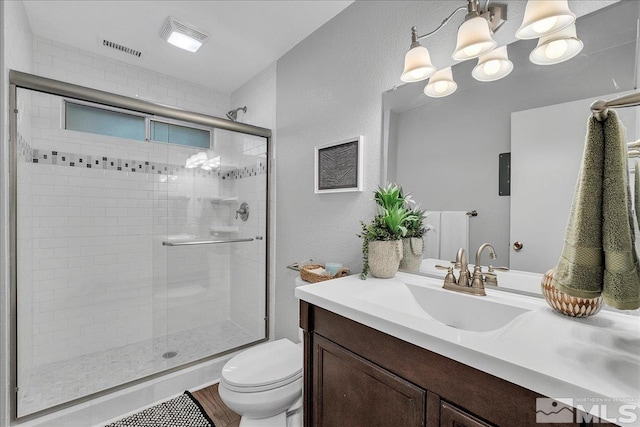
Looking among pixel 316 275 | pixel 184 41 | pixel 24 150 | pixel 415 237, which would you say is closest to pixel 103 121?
pixel 24 150

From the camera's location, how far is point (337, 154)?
1.73m

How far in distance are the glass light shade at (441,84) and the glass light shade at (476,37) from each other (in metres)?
0.18

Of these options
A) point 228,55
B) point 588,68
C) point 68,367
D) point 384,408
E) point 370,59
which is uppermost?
point 228,55

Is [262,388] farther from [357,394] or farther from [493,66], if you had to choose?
[493,66]

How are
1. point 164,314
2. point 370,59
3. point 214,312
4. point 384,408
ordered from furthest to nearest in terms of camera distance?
1. point 214,312
2. point 164,314
3. point 370,59
4. point 384,408

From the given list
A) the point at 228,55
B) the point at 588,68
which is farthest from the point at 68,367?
the point at 588,68

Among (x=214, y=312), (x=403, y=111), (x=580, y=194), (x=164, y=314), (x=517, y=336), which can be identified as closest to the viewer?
(x=580, y=194)

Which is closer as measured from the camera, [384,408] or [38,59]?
[384,408]

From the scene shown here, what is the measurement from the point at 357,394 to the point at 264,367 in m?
0.66

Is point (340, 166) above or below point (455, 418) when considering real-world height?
above

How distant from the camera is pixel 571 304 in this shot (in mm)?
819

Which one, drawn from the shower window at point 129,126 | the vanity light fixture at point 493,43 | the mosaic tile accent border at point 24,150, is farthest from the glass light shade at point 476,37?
the mosaic tile accent border at point 24,150

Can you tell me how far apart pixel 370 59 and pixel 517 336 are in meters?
1.45

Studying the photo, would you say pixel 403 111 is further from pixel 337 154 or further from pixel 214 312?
pixel 214 312
